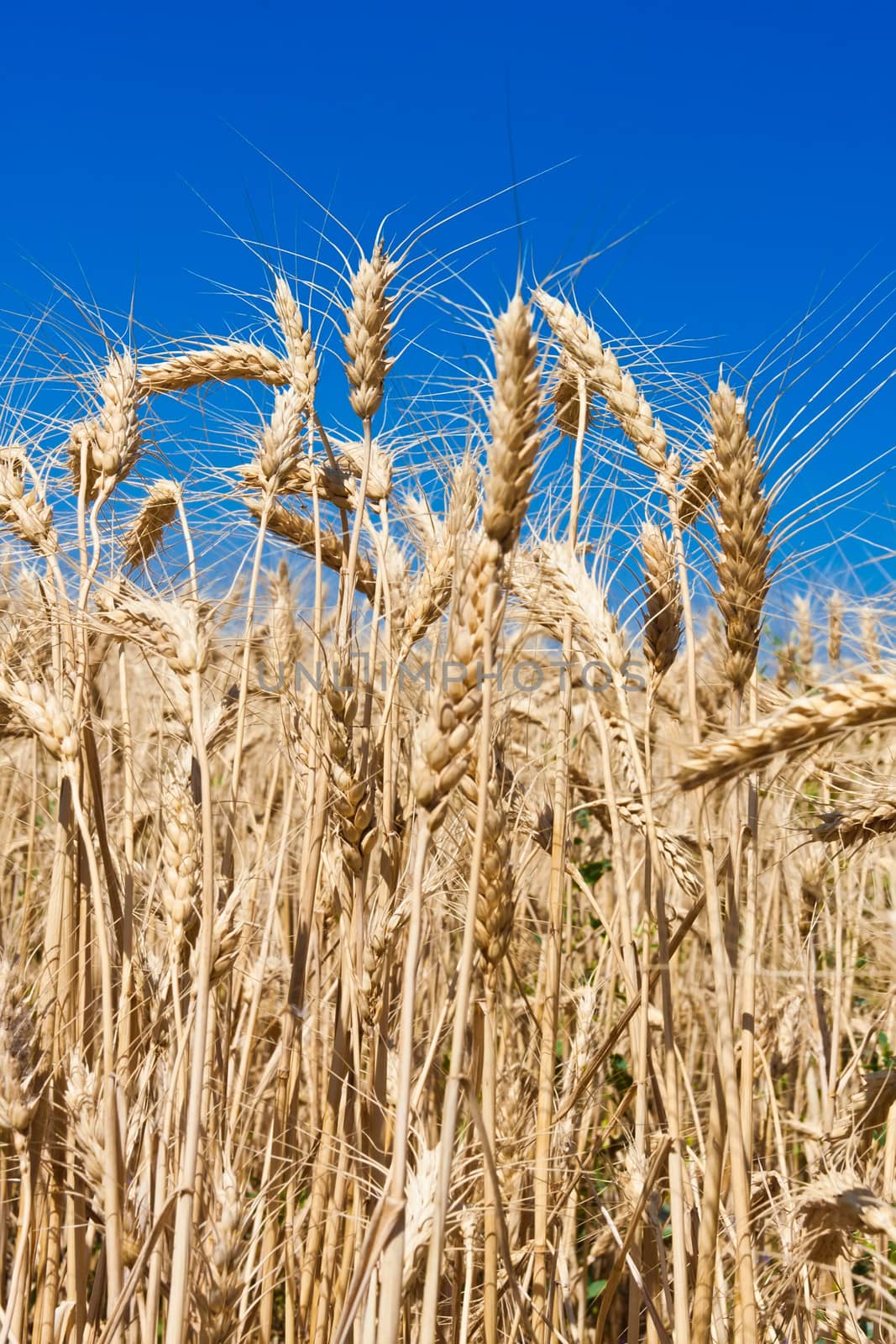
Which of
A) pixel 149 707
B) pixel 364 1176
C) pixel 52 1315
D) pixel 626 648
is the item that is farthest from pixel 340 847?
pixel 149 707

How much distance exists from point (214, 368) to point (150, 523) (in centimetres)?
46

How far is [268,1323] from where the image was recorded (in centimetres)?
222

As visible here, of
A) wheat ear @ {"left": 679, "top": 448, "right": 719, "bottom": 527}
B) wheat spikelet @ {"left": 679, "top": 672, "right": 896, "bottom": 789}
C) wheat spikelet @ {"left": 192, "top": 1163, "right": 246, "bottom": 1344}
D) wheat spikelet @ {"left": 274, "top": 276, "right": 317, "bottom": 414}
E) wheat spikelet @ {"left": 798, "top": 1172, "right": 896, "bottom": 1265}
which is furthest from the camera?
wheat spikelet @ {"left": 274, "top": 276, "right": 317, "bottom": 414}

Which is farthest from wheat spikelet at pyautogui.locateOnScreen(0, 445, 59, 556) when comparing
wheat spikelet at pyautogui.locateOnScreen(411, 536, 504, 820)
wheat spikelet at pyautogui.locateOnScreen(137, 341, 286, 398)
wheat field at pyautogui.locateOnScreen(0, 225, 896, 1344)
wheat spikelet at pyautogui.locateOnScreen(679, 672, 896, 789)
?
wheat spikelet at pyautogui.locateOnScreen(679, 672, 896, 789)

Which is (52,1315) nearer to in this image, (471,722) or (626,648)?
(471,722)

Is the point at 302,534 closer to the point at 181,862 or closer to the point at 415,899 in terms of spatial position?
the point at 181,862

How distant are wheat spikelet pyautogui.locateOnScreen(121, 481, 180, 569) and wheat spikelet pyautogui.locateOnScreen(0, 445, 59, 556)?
22 cm

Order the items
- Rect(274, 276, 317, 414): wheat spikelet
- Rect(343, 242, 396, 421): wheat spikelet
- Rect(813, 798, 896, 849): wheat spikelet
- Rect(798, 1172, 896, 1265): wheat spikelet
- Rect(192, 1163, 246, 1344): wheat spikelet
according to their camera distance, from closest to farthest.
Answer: Rect(798, 1172, 896, 1265): wheat spikelet < Rect(192, 1163, 246, 1344): wheat spikelet < Rect(813, 798, 896, 849): wheat spikelet < Rect(343, 242, 396, 421): wheat spikelet < Rect(274, 276, 317, 414): wheat spikelet

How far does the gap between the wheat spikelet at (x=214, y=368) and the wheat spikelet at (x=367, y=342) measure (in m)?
0.45

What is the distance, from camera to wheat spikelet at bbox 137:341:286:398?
8.54 ft

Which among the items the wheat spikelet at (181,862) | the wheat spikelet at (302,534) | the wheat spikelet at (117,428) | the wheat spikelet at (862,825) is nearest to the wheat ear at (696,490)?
the wheat spikelet at (862,825)

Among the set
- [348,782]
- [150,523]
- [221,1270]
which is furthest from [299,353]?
[221,1270]

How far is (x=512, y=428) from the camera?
128 cm

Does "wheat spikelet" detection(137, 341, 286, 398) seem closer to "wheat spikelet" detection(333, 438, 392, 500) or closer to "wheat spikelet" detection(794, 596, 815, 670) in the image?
"wheat spikelet" detection(333, 438, 392, 500)
